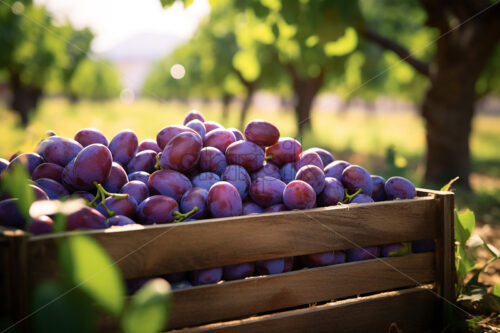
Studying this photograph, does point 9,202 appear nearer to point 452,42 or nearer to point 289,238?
point 289,238

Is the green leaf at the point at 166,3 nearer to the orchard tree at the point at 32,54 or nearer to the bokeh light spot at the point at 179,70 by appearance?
the orchard tree at the point at 32,54

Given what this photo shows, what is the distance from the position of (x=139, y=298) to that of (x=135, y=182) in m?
0.98

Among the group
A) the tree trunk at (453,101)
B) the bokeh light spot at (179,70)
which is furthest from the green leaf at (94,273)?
the bokeh light spot at (179,70)

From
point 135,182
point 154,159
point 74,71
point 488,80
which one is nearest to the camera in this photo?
point 135,182

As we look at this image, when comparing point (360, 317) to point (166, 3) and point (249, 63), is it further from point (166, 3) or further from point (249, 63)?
point (249, 63)

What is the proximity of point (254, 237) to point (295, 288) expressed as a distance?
0.22m

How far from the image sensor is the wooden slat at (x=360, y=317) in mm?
1186

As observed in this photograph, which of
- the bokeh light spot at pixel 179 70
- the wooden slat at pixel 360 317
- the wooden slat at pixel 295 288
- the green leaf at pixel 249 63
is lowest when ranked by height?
the wooden slat at pixel 360 317

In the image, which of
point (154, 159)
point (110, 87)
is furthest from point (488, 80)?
point (110, 87)

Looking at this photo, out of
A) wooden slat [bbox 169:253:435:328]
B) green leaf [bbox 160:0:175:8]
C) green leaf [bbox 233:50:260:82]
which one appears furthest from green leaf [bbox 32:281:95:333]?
Result: green leaf [bbox 233:50:260:82]

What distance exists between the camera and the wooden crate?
102cm

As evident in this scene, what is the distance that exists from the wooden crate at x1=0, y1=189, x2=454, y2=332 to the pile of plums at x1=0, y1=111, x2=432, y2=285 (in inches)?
2.3

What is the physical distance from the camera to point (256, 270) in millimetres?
1279

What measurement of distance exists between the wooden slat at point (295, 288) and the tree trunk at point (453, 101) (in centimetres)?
408
